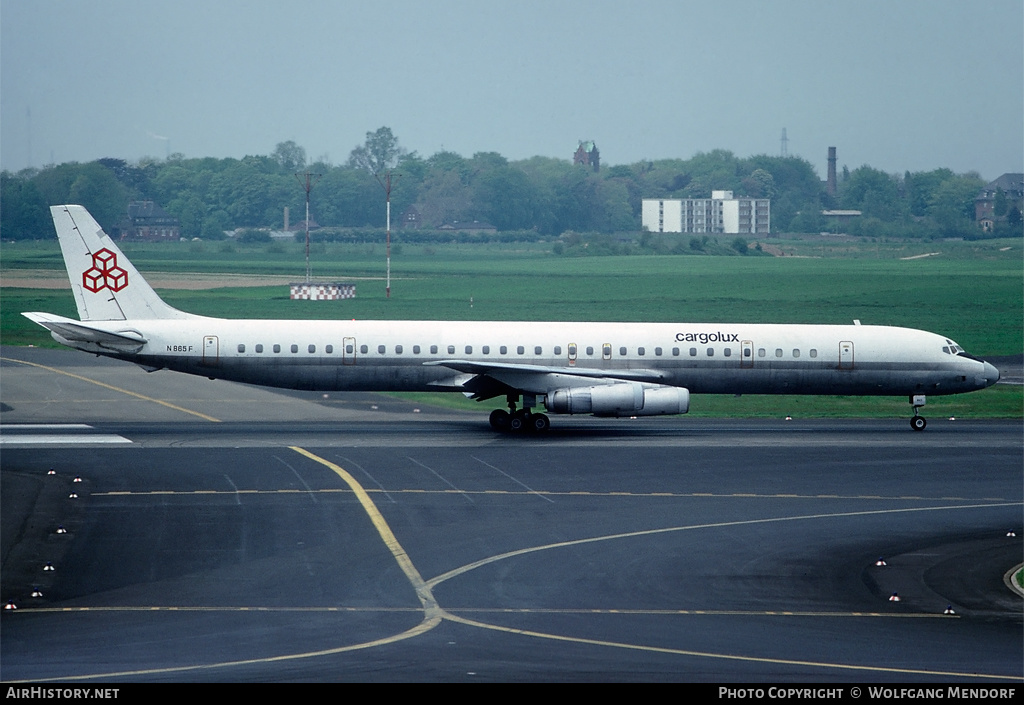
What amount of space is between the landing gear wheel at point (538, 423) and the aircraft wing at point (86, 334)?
12786mm

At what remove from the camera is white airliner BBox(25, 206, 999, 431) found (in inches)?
1537

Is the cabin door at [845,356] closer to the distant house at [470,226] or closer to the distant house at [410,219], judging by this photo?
the distant house at [470,226]

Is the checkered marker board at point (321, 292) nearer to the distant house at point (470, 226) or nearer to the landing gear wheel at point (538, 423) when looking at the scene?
the landing gear wheel at point (538, 423)

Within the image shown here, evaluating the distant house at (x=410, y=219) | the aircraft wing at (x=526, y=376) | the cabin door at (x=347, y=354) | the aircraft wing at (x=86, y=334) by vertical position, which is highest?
the distant house at (x=410, y=219)

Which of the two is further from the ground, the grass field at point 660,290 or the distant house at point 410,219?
the distant house at point 410,219

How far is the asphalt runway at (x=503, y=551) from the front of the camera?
1702cm

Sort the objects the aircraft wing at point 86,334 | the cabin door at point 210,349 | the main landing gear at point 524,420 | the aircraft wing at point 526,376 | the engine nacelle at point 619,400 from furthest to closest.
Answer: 1. the main landing gear at point 524,420
2. the cabin door at point 210,349
3. the aircraft wing at point 526,376
4. the aircraft wing at point 86,334
5. the engine nacelle at point 619,400

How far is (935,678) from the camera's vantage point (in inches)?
630

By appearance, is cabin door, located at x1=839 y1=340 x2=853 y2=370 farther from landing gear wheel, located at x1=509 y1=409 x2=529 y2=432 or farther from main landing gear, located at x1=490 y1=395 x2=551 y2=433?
landing gear wheel, located at x1=509 y1=409 x2=529 y2=432

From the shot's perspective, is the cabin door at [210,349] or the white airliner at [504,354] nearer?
the white airliner at [504,354]

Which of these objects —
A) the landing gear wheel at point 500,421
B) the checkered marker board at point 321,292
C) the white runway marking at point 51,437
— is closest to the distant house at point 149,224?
the checkered marker board at point 321,292

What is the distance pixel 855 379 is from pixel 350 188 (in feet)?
469

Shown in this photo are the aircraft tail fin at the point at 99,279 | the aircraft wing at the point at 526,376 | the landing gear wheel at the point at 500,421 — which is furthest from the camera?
the aircraft tail fin at the point at 99,279
